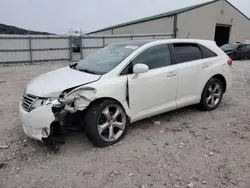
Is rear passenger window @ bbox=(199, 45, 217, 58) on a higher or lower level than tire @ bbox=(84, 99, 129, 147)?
higher

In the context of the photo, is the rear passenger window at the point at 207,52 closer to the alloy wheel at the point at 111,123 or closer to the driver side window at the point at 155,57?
the driver side window at the point at 155,57

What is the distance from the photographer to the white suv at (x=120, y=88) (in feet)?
9.47

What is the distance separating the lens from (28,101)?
9.90ft

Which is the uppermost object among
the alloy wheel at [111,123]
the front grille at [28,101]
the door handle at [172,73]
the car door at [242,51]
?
the car door at [242,51]

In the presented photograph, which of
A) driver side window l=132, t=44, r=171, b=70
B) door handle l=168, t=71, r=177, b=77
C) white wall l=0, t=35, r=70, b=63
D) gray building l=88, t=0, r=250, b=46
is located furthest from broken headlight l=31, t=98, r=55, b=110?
gray building l=88, t=0, r=250, b=46

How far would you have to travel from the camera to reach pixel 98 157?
9.63 feet

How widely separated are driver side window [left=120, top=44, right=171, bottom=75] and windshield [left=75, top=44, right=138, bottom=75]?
7.1 inches

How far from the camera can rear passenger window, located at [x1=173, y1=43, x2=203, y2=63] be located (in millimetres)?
4042

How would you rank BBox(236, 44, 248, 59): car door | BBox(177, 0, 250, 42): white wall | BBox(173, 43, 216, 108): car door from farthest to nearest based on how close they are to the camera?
BBox(177, 0, 250, 42): white wall, BBox(236, 44, 248, 59): car door, BBox(173, 43, 216, 108): car door

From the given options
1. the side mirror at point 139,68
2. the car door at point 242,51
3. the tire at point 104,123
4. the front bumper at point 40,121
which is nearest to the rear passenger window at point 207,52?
the side mirror at point 139,68

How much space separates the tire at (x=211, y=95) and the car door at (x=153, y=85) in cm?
89

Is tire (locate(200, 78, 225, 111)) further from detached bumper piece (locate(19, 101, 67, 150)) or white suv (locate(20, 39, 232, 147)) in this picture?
detached bumper piece (locate(19, 101, 67, 150))

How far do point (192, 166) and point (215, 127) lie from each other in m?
1.41

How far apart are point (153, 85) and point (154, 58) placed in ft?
1.66
